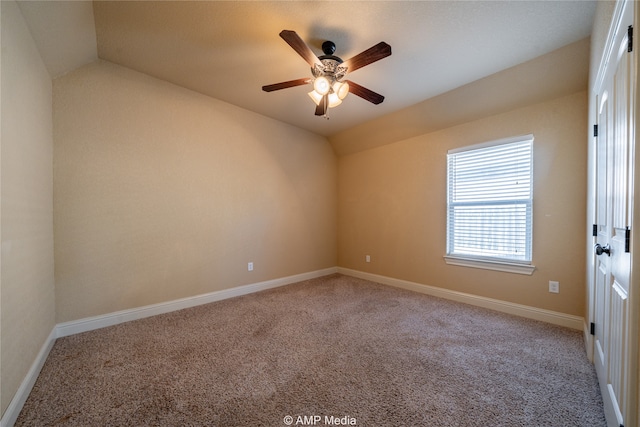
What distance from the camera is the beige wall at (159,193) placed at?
2408mm

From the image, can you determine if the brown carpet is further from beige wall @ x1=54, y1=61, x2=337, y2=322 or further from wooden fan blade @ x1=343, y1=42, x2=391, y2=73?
wooden fan blade @ x1=343, y1=42, x2=391, y2=73

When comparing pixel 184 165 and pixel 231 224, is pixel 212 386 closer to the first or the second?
pixel 231 224

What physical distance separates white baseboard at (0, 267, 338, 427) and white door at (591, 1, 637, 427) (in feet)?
9.60

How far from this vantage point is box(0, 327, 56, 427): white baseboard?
1334 millimetres

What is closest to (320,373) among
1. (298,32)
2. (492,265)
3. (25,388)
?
(25,388)

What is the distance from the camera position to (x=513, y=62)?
2.45m

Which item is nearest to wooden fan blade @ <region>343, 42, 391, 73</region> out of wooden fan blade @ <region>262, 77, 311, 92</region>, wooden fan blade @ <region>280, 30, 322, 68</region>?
wooden fan blade @ <region>280, 30, 322, 68</region>

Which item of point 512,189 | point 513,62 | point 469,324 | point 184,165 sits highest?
point 513,62

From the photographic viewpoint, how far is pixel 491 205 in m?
3.10

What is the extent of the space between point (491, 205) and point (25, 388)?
170 inches

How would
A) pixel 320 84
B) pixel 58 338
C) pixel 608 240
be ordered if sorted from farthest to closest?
pixel 58 338, pixel 320 84, pixel 608 240

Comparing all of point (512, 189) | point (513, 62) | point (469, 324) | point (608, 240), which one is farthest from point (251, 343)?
point (513, 62)

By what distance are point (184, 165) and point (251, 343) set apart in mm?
2176

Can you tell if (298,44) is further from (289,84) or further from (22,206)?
(22,206)
